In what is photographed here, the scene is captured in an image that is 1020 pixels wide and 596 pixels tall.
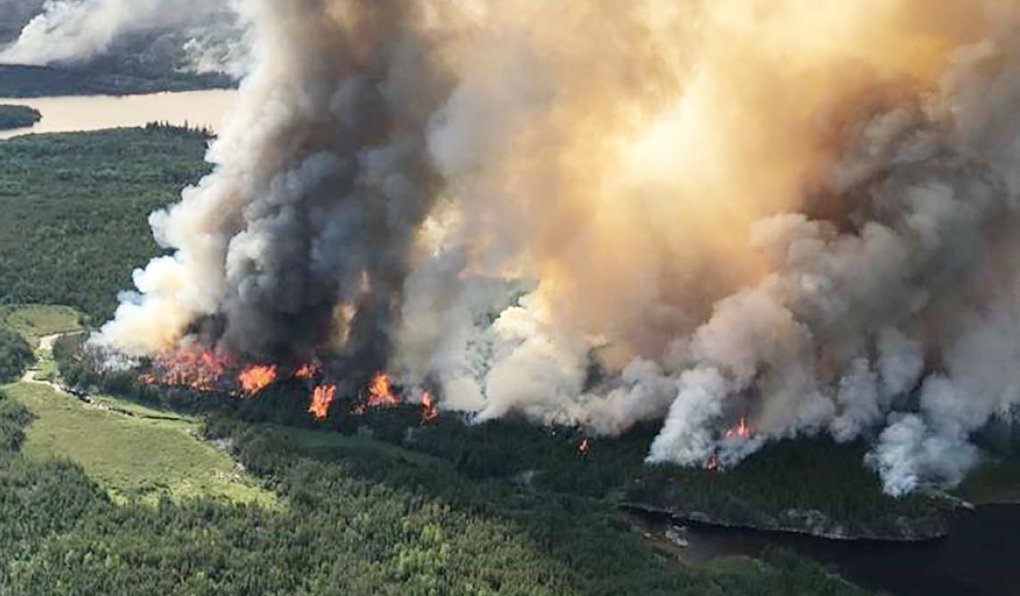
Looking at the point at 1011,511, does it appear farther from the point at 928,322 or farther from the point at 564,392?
the point at 564,392

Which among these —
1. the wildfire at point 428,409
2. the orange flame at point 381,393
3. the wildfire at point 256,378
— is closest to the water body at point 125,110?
the wildfire at point 256,378

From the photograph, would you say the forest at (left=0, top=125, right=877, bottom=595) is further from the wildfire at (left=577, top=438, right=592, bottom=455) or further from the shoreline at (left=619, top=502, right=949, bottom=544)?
the shoreline at (left=619, top=502, right=949, bottom=544)

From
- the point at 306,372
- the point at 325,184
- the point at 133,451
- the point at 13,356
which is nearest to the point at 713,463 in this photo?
the point at 306,372

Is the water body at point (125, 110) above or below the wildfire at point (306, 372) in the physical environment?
above

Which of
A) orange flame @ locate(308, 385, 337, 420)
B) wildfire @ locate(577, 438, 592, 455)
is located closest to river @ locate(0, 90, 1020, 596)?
wildfire @ locate(577, 438, 592, 455)

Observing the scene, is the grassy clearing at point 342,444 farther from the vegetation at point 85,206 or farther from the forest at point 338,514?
the vegetation at point 85,206

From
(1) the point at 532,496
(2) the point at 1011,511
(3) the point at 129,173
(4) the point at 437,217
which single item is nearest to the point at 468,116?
(4) the point at 437,217
